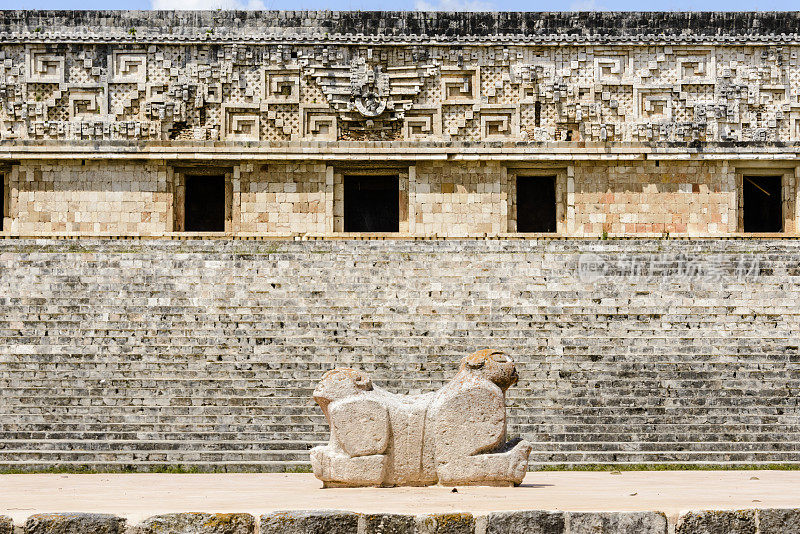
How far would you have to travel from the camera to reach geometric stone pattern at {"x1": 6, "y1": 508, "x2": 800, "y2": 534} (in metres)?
6.17

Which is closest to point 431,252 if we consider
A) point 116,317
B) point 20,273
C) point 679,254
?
point 679,254

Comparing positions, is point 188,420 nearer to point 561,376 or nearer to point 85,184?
point 561,376

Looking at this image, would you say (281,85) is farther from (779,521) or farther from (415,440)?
(779,521)

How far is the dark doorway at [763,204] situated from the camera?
1917 cm

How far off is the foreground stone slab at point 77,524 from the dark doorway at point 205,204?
1311 cm

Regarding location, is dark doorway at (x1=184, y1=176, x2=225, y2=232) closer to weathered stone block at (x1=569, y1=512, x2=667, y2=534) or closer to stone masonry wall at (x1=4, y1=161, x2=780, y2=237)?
stone masonry wall at (x1=4, y1=161, x2=780, y2=237)

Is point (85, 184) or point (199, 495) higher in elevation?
point (85, 184)

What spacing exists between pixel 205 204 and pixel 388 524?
44.7 feet

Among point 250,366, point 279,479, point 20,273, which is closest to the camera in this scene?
point 279,479

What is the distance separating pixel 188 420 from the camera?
34.9ft

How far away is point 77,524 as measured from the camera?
6164 millimetres

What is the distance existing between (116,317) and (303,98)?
7.28 m

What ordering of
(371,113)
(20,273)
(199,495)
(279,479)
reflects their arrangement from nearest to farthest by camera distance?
(199,495) < (279,479) < (20,273) < (371,113)

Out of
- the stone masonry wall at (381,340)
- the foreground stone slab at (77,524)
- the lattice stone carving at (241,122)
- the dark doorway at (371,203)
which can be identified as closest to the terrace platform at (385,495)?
the foreground stone slab at (77,524)
